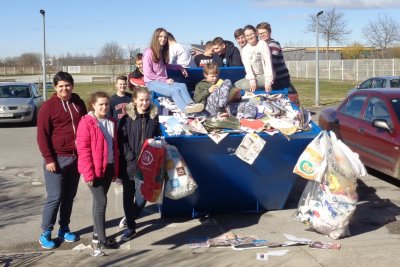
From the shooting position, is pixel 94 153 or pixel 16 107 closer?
pixel 94 153

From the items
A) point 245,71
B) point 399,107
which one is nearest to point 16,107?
point 245,71

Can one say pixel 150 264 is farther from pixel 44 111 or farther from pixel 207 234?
pixel 44 111

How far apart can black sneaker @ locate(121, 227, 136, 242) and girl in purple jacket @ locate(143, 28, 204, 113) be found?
1.57 m

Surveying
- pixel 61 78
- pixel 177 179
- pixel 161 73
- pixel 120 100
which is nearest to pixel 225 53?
pixel 161 73

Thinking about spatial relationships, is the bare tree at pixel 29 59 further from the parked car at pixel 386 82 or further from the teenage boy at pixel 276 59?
the teenage boy at pixel 276 59

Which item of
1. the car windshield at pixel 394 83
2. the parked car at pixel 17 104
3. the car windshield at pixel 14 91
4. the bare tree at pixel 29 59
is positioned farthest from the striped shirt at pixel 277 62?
the bare tree at pixel 29 59

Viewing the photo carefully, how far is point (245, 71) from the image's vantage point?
7.83m

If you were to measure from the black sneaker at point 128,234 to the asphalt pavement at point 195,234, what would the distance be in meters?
0.10

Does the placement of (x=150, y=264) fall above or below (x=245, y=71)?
below

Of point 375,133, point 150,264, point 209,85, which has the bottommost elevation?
point 150,264

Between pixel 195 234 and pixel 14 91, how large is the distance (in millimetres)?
14395

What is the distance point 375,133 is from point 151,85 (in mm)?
3482

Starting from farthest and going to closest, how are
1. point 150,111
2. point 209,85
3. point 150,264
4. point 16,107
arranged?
point 16,107, point 209,85, point 150,111, point 150,264

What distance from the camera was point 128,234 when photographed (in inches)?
231
